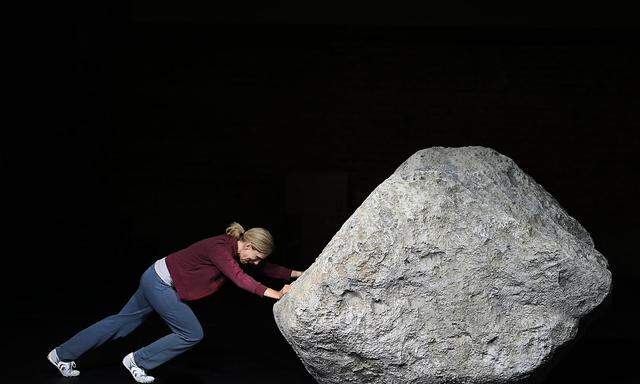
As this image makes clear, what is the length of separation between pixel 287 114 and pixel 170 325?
434 centimetres

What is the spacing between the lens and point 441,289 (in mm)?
3846

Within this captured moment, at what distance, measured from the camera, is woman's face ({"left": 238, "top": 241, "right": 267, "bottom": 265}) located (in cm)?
422

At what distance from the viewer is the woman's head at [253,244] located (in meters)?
4.19

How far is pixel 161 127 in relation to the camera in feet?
27.8

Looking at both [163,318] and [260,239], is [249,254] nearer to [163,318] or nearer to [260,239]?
[260,239]

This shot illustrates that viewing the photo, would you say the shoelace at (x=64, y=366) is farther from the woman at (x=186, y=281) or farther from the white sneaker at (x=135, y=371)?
the white sneaker at (x=135, y=371)

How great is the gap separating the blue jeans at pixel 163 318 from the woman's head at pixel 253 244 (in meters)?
0.42

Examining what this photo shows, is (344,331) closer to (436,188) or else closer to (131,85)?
(436,188)

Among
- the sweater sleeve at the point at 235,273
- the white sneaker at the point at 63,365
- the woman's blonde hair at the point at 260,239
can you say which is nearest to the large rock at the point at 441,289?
the sweater sleeve at the point at 235,273

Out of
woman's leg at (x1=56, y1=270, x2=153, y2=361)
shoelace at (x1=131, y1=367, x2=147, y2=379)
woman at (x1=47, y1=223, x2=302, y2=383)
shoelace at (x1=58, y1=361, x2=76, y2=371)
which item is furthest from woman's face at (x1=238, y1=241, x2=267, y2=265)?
shoelace at (x1=58, y1=361, x2=76, y2=371)

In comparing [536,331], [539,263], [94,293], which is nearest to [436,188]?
[539,263]

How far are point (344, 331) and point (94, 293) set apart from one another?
3430 mm

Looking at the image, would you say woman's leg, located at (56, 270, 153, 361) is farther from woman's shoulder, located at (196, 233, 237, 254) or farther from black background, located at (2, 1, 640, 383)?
black background, located at (2, 1, 640, 383)

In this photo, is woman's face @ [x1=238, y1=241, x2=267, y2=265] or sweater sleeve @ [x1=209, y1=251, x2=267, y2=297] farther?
woman's face @ [x1=238, y1=241, x2=267, y2=265]
